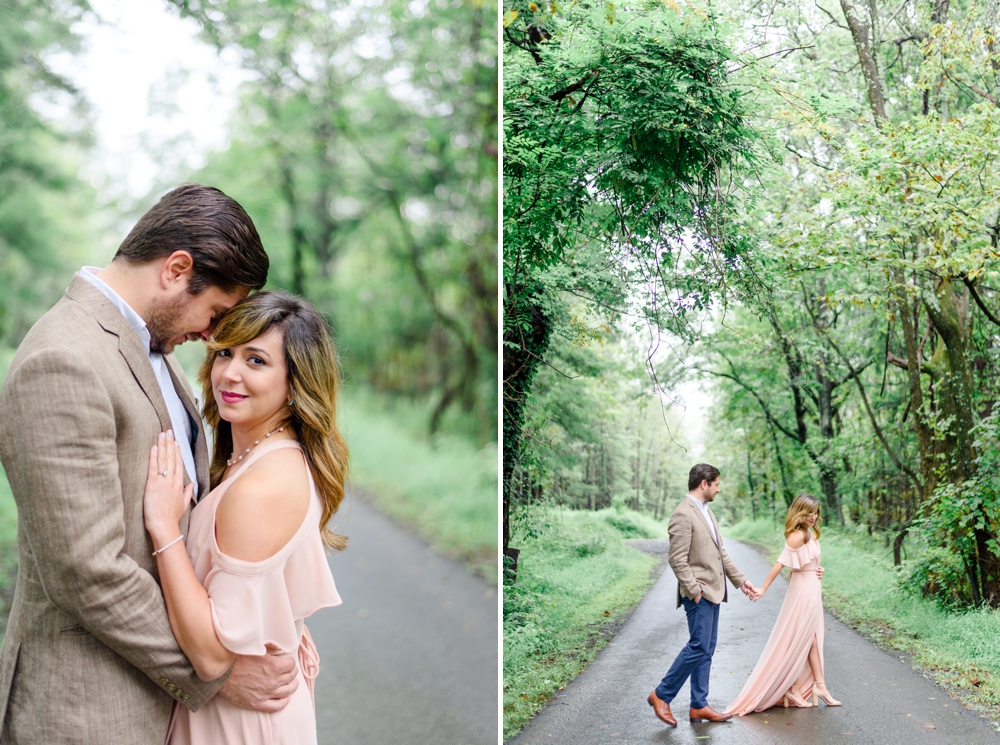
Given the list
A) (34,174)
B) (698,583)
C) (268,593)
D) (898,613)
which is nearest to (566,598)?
(698,583)

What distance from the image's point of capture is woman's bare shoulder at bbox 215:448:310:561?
1426mm

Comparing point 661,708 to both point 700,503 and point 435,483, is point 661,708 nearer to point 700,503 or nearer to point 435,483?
point 700,503

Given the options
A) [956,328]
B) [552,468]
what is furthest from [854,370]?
[552,468]

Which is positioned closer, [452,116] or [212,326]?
[212,326]

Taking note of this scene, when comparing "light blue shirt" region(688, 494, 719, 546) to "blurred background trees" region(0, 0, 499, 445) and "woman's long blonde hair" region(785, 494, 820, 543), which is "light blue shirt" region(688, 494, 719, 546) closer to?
"woman's long blonde hair" region(785, 494, 820, 543)

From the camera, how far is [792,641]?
2754 mm

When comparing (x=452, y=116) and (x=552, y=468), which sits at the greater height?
(x=452, y=116)

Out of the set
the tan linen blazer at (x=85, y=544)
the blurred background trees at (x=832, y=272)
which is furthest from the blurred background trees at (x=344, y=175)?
the tan linen blazer at (x=85, y=544)

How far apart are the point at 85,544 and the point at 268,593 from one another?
0.36 meters

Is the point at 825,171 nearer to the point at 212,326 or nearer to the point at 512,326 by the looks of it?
the point at 512,326

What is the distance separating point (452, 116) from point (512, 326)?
5.12 meters

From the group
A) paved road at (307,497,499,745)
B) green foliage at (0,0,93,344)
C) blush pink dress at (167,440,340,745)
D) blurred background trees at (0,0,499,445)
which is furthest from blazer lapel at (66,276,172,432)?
green foliage at (0,0,93,344)

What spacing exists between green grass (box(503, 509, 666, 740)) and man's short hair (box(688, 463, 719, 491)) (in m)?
0.19

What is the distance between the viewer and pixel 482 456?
7.78m
